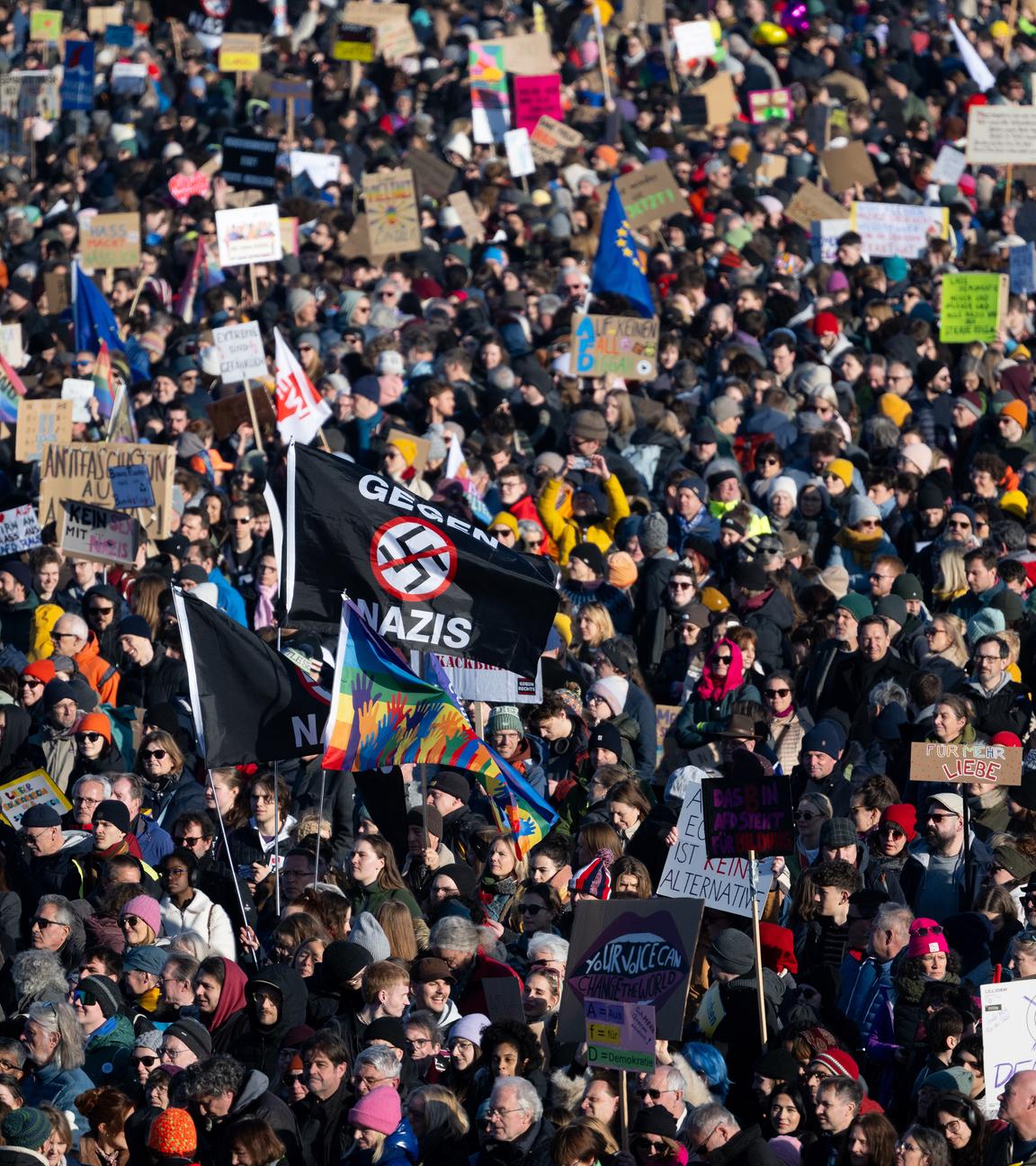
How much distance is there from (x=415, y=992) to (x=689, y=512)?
5.82m

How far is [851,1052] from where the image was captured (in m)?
9.34

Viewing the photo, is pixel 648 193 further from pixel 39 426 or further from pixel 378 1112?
pixel 378 1112

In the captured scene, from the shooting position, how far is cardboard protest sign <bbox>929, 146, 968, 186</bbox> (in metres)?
23.1

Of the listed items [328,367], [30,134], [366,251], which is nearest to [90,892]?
[328,367]

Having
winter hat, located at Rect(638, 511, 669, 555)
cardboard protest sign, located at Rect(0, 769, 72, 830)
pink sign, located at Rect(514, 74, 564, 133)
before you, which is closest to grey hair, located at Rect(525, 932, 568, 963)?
cardboard protest sign, located at Rect(0, 769, 72, 830)

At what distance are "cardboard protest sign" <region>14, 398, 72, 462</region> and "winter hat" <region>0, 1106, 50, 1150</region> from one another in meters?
8.97

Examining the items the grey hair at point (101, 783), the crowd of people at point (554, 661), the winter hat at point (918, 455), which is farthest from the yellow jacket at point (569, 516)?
the grey hair at point (101, 783)

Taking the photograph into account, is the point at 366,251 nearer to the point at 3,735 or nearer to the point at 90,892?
the point at 3,735

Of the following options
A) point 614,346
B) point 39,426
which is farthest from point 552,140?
point 39,426

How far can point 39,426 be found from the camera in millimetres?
16859

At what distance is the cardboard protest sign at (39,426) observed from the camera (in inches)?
663

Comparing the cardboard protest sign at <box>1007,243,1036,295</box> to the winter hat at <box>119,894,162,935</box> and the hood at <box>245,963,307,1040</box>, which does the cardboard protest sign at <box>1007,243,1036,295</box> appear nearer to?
the winter hat at <box>119,894,162,935</box>

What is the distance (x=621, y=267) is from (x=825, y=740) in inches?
320

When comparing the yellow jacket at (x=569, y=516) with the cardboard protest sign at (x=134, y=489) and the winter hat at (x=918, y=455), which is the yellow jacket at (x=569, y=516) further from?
the cardboard protest sign at (x=134, y=489)
